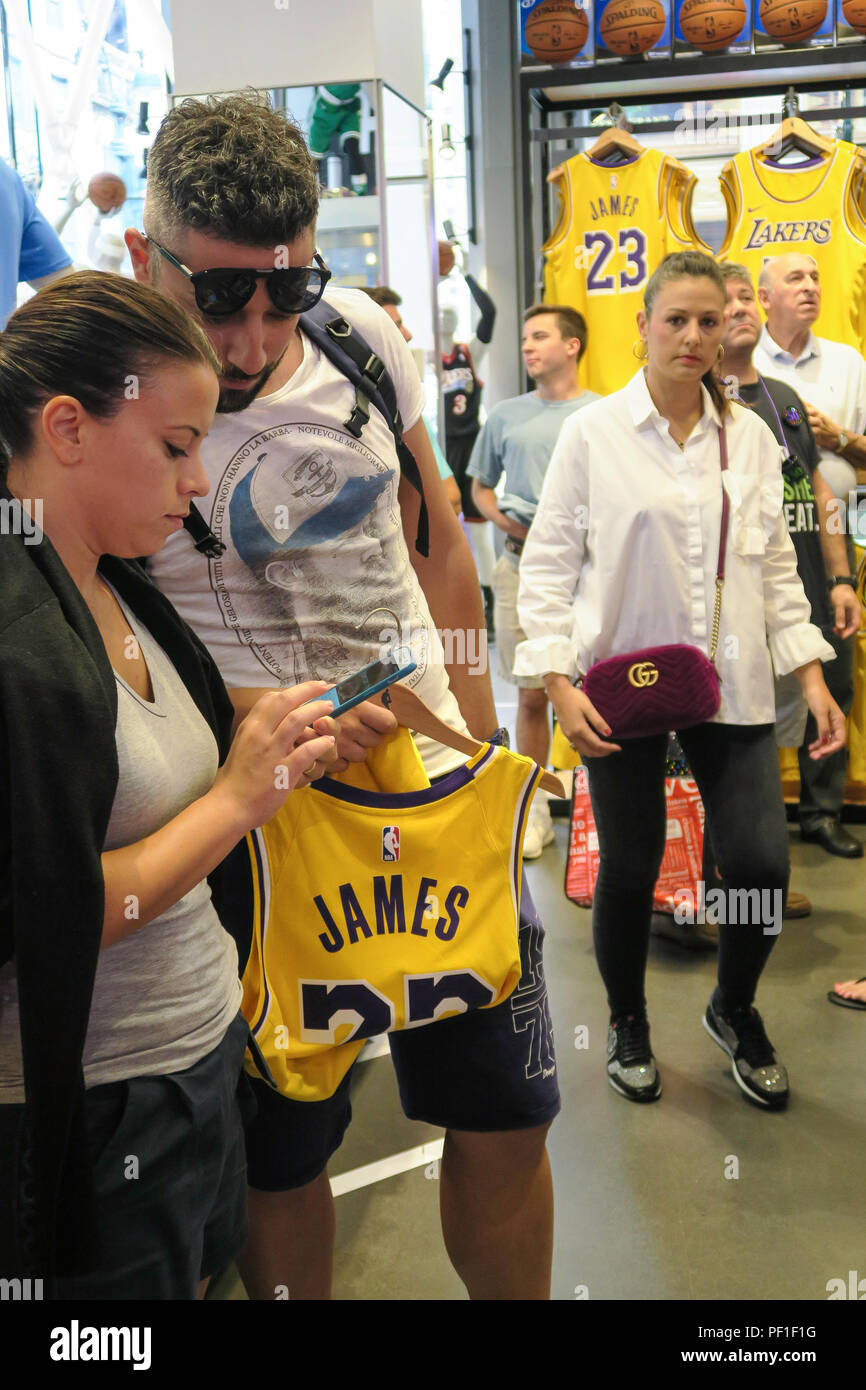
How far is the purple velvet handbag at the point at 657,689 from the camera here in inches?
101

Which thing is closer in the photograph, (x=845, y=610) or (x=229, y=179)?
(x=229, y=179)

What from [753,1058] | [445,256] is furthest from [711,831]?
[445,256]

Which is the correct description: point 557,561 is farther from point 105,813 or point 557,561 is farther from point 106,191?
point 106,191

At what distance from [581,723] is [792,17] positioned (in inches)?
156

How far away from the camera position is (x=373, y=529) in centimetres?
161

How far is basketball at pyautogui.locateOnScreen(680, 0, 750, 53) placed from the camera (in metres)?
5.02

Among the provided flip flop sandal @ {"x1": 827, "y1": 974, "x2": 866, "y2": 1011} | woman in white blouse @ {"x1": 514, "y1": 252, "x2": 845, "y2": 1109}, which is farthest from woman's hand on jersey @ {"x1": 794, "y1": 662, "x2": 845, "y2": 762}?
flip flop sandal @ {"x1": 827, "y1": 974, "x2": 866, "y2": 1011}

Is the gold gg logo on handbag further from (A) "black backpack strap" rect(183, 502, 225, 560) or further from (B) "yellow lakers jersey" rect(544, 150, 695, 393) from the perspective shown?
(B) "yellow lakers jersey" rect(544, 150, 695, 393)

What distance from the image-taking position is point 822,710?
8.99 feet

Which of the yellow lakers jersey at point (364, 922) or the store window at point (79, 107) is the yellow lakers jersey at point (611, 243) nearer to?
the store window at point (79, 107)

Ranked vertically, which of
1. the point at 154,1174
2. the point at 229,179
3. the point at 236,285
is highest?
the point at 229,179
